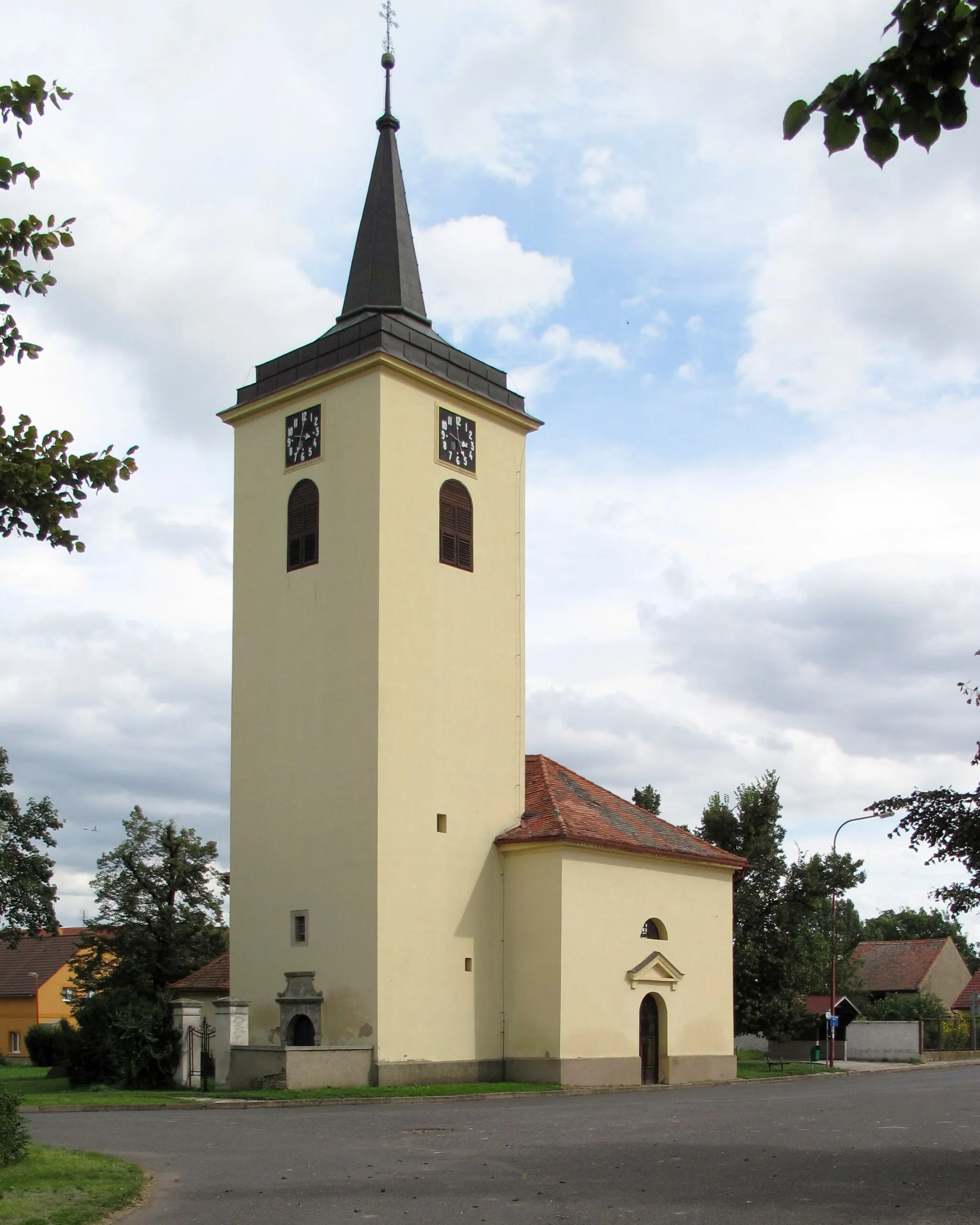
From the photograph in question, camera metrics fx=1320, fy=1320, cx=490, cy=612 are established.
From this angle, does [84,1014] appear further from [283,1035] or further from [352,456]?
[352,456]

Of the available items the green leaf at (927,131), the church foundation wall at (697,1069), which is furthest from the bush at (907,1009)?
the green leaf at (927,131)

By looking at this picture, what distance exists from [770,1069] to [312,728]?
20.7 metres

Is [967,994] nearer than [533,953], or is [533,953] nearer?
[533,953]

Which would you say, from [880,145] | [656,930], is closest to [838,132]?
[880,145]

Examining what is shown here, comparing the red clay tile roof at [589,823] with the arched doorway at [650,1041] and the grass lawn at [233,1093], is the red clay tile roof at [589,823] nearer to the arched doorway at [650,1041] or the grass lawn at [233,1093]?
the arched doorway at [650,1041]

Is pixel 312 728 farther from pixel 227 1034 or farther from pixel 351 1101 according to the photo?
pixel 351 1101

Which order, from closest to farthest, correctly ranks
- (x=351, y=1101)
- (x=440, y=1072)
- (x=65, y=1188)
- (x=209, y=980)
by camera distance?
(x=65, y=1188)
(x=351, y=1101)
(x=440, y=1072)
(x=209, y=980)

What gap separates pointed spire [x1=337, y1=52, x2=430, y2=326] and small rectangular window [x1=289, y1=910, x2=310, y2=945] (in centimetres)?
1507

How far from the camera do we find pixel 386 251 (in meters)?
34.7

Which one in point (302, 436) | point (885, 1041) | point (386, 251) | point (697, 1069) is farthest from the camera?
point (885, 1041)

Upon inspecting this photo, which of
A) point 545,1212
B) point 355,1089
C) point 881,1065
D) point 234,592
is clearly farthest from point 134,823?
point 545,1212

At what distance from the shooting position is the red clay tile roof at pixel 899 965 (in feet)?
232

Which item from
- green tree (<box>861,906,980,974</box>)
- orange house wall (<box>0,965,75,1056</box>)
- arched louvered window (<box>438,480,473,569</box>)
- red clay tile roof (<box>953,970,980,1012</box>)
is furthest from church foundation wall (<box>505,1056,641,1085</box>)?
green tree (<box>861,906,980,974</box>)

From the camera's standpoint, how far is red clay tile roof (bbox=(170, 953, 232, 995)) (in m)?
39.0
